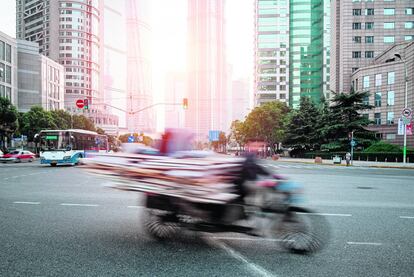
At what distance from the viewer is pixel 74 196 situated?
31.4ft

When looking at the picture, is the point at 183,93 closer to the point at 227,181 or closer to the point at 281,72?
the point at 281,72

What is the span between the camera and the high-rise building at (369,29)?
64.5 metres

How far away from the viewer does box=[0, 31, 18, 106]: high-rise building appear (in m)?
63.9

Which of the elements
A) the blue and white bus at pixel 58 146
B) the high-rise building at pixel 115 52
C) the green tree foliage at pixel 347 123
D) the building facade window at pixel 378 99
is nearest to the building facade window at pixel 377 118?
the building facade window at pixel 378 99

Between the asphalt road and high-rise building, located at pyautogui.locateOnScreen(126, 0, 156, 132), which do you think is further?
high-rise building, located at pyautogui.locateOnScreen(126, 0, 156, 132)

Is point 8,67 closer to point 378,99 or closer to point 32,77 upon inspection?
Answer: point 32,77

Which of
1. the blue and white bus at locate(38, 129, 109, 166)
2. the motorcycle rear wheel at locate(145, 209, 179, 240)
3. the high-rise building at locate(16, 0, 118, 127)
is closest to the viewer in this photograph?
the motorcycle rear wheel at locate(145, 209, 179, 240)

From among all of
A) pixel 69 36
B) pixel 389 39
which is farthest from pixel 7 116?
pixel 69 36

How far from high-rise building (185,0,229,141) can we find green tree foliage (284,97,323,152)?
94.2 metres

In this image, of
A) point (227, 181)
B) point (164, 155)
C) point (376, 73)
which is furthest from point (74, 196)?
point (376, 73)

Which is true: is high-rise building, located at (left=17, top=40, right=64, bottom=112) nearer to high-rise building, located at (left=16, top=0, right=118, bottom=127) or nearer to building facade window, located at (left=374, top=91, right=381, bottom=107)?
high-rise building, located at (left=16, top=0, right=118, bottom=127)

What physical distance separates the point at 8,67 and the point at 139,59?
83164 mm

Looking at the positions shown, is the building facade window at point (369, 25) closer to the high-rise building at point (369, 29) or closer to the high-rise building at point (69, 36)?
the high-rise building at point (369, 29)

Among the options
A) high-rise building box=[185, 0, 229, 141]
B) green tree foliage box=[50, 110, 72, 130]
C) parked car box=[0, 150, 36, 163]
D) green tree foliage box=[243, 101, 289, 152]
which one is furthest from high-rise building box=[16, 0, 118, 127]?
parked car box=[0, 150, 36, 163]
